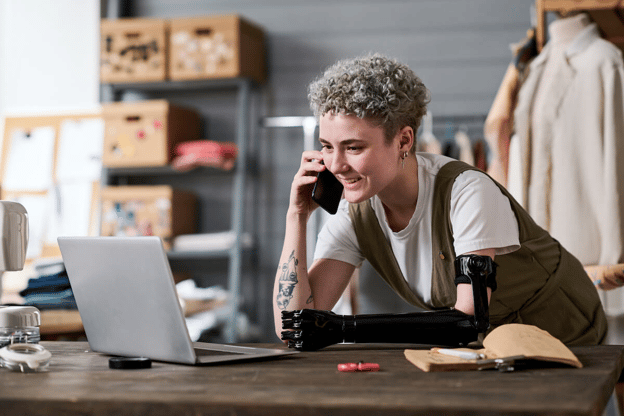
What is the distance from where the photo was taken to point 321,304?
169 centimetres

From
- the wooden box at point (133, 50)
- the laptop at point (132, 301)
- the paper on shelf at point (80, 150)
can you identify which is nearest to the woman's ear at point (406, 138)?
the laptop at point (132, 301)

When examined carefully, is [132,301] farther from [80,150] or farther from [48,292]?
[80,150]

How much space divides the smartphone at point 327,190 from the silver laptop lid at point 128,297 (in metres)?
0.62

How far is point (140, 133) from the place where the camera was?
3588 millimetres

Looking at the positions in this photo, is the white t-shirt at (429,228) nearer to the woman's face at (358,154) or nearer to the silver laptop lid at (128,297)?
the woman's face at (358,154)

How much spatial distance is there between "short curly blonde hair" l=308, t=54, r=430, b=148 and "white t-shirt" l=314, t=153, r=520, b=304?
0.60 ft

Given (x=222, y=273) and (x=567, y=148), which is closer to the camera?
(x=567, y=148)

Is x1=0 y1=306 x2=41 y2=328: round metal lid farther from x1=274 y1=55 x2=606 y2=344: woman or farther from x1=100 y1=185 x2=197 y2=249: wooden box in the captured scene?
x1=100 y1=185 x2=197 y2=249: wooden box

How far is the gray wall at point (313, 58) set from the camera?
A: 359 centimetres

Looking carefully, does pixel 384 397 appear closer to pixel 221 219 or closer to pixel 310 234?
pixel 310 234

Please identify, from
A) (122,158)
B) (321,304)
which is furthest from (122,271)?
(122,158)

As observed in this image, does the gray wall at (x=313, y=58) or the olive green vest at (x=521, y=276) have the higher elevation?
the gray wall at (x=313, y=58)

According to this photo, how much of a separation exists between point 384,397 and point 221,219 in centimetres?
318

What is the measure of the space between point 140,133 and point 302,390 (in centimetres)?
298
